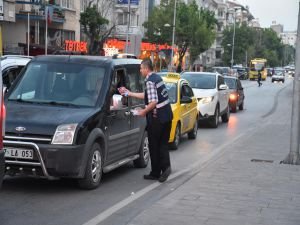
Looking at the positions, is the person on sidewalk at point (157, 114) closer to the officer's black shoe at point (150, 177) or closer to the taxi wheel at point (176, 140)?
the officer's black shoe at point (150, 177)

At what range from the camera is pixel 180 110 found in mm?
13820

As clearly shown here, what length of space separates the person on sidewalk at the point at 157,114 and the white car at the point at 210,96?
930 centimetres

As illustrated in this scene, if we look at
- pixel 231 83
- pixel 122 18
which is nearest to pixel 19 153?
pixel 231 83

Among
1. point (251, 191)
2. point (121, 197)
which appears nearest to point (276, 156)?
point (251, 191)

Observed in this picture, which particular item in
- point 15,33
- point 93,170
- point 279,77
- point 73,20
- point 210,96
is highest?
point 73,20

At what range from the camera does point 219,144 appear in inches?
597

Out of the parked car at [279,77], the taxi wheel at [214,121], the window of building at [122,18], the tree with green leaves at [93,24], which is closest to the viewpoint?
the taxi wheel at [214,121]

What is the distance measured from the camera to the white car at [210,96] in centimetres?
1883

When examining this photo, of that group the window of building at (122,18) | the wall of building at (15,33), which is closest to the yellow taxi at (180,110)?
the wall of building at (15,33)

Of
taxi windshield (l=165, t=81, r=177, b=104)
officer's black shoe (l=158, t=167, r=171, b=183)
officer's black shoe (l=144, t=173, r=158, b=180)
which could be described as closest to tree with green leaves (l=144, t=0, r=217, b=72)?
taxi windshield (l=165, t=81, r=177, b=104)

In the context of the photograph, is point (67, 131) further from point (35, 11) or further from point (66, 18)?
point (66, 18)

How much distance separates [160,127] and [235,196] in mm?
1721

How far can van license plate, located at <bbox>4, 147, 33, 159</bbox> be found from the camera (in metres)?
7.86

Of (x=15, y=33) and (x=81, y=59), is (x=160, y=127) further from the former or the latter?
(x=15, y=33)
